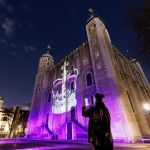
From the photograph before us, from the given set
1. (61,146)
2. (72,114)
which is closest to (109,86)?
(72,114)

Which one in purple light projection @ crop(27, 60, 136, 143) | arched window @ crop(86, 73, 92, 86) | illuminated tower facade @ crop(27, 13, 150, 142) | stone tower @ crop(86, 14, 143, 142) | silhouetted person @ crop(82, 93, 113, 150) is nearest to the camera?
silhouetted person @ crop(82, 93, 113, 150)

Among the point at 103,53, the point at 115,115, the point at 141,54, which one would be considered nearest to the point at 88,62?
the point at 103,53

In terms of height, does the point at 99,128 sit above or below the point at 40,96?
below

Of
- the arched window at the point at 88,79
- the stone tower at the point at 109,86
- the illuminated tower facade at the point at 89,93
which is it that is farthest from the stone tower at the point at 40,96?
the stone tower at the point at 109,86

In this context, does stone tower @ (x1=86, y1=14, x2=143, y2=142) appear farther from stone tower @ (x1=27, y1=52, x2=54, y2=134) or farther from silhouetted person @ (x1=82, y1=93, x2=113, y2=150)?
stone tower @ (x1=27, y1=52, x2=54, y2=134)

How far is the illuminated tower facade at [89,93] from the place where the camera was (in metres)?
14.5

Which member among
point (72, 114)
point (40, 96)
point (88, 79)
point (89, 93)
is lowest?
point (72, 114)

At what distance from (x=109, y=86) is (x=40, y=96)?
17.6 meters

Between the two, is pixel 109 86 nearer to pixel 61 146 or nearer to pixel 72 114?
pixel 72 114

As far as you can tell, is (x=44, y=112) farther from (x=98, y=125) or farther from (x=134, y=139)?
(x=98, y=125)

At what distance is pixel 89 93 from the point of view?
61.2 feet

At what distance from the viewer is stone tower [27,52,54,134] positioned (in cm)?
2607

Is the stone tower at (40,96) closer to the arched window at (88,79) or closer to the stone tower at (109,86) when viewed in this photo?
the arched window at (88,79)

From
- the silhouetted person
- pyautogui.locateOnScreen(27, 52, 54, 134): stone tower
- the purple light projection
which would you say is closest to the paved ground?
the purple light projection
